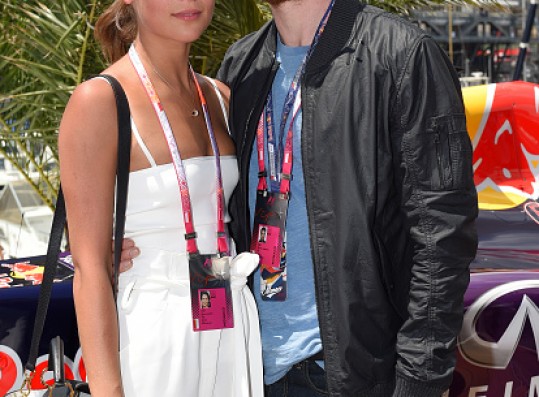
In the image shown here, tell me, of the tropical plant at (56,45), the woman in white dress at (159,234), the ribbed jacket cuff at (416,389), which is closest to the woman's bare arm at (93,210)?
the woman in white dress at (159,234)

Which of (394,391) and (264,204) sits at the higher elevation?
(264,204)

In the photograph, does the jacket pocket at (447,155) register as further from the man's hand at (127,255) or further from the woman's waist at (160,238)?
the man's hand at (127,255)

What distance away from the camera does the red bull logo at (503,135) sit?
12.4ft

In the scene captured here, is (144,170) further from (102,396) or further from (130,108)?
(102,396)

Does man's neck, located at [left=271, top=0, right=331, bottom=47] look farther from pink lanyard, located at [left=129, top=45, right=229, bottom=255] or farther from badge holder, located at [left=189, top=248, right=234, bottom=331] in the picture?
badge holder, located at [left=189, top=248, right=234, bottom=331]

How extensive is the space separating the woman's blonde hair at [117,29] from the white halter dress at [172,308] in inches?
16.4

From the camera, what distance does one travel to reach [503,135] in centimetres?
383

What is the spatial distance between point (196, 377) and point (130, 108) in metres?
0.66

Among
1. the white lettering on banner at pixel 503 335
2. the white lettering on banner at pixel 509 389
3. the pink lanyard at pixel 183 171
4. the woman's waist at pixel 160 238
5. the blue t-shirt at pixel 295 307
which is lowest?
the white lettering on banner at pixel 509 389

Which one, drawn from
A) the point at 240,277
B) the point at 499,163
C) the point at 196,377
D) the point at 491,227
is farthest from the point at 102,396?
the point at 499,163

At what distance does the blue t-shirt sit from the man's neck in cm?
4

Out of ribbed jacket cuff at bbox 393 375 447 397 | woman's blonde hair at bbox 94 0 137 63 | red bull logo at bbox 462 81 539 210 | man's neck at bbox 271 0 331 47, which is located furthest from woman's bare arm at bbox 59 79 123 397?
red bull logo at bbox 462 81 539 210

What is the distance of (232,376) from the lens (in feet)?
6.97

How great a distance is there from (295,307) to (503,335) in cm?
111
